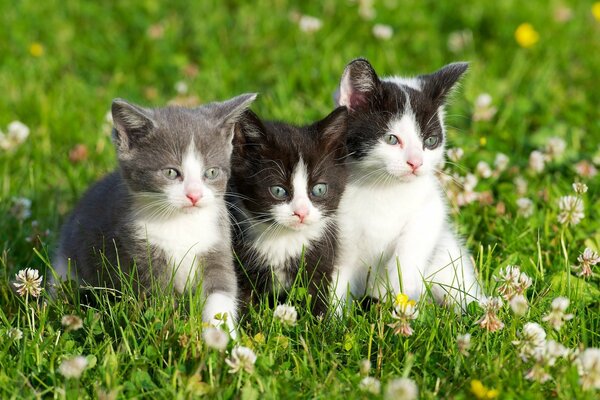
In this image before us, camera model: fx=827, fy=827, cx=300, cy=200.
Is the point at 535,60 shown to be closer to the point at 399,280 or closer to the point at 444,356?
the point at 399,280

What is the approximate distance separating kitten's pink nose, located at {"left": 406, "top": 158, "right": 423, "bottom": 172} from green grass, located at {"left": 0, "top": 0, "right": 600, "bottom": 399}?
1.77 feet

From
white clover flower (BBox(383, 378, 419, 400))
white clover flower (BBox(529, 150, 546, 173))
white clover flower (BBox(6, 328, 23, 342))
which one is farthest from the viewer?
white clover flower (BBox(529, 150, 546, 173))

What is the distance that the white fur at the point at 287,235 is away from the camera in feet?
12.6

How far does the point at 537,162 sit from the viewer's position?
5184 mm

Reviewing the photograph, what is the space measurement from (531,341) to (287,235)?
1.29 metres

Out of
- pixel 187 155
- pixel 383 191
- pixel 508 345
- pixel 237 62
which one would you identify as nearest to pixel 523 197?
pixel 383 191

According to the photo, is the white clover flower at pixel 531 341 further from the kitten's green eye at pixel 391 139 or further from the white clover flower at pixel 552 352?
the kitten's green eye at pixel 391 139

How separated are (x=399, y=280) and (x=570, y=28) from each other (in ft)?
14.5

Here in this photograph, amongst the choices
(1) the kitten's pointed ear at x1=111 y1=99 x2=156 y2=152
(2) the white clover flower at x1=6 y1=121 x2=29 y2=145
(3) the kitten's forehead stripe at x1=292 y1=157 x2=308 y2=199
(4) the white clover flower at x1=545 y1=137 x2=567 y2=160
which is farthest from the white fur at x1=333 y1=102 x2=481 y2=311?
(2) the white clover flower at x1=6 y1=121 x2=29 y2=145

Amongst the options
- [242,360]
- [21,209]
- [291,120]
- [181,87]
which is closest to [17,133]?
[21,209]

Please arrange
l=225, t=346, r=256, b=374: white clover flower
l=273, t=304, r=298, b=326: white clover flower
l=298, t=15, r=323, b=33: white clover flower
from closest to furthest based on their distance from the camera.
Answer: l=225, t=346, r=256, b=374: white clover flower
l=273, t=304, r=298, b=326: white clover flower
l=298, t=15, r=323, b=33: white clover flower

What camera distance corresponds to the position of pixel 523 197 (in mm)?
5039

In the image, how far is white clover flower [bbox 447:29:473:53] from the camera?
7086mm

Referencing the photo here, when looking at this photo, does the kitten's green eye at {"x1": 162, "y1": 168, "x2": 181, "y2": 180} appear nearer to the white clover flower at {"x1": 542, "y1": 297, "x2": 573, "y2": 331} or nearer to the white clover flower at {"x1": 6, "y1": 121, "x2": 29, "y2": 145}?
the white clover flower at {"x1": 542, "y1": 297, "x2": 573, "y2": 331}
